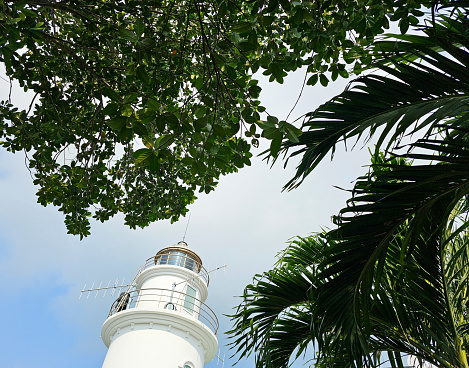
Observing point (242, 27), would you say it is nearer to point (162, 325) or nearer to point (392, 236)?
point (392, 236)

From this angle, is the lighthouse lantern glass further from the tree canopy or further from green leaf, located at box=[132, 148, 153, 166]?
green leaf, located at box=[132, 148, 153, 166]

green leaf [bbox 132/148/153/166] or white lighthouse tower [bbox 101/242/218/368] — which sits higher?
white lighthouse tower [bbox 101/242/218/368]

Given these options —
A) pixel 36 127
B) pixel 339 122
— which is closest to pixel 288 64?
pixel 339 122

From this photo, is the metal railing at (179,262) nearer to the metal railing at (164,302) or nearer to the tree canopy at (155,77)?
the metal railing at (164,302)

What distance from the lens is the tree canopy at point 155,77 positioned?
2.18 metres

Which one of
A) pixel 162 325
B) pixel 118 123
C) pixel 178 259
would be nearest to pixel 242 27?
pixel 118 123

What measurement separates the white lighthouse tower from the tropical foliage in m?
7.57

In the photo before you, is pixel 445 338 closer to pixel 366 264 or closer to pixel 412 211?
pixel 366 264

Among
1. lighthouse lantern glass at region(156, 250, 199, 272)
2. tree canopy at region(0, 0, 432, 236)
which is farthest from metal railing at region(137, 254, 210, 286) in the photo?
tree canopy at region(0, 0, 432, 236)

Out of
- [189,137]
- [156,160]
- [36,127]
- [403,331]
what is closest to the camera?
[156,160]

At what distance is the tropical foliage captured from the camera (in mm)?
2301

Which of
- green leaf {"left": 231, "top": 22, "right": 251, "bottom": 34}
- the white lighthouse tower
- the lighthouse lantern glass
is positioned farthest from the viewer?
the lighthouse lantern glass

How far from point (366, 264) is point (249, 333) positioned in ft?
5.54

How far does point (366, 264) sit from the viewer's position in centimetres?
252
